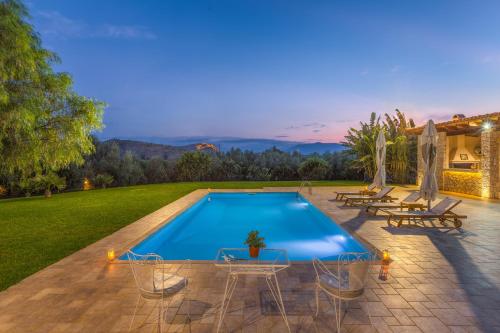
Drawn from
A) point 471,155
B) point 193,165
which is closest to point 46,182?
point 193,165

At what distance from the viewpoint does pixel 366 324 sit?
129 inches

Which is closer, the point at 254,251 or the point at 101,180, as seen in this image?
the point at 254,251

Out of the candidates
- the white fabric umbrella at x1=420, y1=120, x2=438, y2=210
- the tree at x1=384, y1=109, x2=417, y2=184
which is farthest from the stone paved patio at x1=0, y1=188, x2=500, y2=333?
the tree at x1=384, y1=109, x2=417, y2=184

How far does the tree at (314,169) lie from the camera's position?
23875 millimetres

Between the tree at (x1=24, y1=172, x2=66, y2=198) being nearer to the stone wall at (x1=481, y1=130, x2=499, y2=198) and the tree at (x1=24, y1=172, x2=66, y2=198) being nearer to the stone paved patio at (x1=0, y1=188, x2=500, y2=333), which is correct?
the stone paved patio at (x1=0, y1=188, x2=500, y2=333)

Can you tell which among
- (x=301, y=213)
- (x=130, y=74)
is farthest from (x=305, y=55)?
(x=130, y=74)

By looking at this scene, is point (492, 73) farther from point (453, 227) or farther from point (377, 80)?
point (453, 227)

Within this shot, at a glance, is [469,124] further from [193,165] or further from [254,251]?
[193,165]

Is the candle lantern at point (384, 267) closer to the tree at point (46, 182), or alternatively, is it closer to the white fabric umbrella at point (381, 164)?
the white fabric umbrella at point (381, 164)

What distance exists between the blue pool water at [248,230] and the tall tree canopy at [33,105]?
4848 mm

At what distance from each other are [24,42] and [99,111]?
336 cm

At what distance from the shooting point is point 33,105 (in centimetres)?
852

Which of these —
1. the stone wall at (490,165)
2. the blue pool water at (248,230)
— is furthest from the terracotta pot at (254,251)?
the stone wall at (490,165)

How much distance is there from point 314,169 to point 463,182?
36.3 feet
